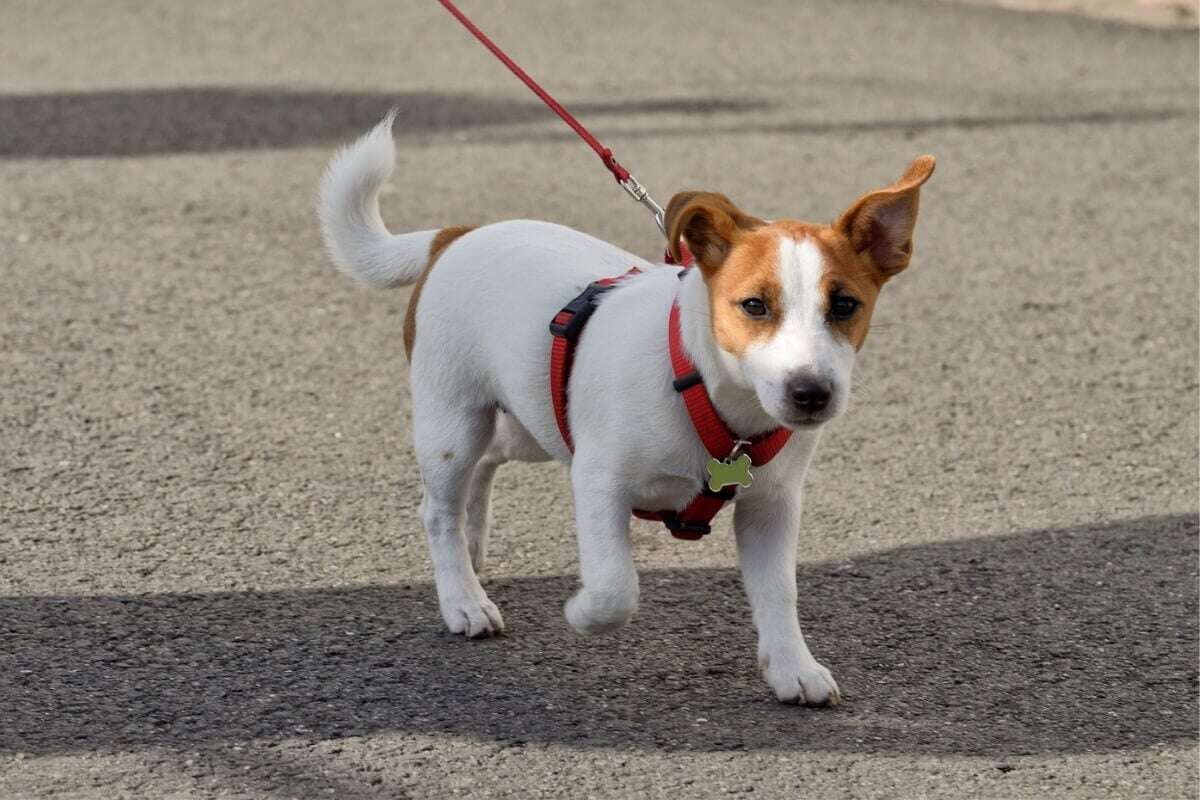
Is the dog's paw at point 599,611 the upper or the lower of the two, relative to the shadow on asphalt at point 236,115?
upper

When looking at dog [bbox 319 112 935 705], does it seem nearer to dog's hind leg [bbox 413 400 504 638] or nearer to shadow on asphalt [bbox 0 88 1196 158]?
dog's hind leg [bbox 413 400 504 638]

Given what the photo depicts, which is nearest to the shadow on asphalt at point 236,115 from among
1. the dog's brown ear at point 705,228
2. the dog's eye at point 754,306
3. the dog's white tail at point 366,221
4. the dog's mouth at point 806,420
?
the dog's white tail at point 366,221

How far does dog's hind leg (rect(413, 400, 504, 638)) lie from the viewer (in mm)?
4270

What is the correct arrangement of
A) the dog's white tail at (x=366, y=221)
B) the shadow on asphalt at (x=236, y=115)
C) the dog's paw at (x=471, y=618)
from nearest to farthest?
the dog's paw at (x=471, y=618) → the dog's white tail at (x=366, y=221) → the shadow on asphalt at (x=236, y=115)

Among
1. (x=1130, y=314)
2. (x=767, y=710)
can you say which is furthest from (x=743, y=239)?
(x=1130, y=314)

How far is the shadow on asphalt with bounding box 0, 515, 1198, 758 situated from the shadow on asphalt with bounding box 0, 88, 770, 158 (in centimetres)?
527

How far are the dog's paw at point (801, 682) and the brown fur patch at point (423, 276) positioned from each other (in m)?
1.13

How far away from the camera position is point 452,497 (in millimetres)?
4309

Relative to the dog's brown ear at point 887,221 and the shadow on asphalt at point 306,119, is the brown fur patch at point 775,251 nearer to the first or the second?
the dog's brown ear at point 887,221

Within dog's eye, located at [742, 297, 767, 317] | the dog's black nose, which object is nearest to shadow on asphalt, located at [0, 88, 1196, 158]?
dog's eye, located at [742, 297, 767, 317]

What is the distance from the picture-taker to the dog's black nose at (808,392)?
135 inches

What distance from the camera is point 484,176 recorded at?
8727 millimetres

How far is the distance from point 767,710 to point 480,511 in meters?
1.05

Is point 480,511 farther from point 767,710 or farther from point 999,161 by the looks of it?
point 999,161
